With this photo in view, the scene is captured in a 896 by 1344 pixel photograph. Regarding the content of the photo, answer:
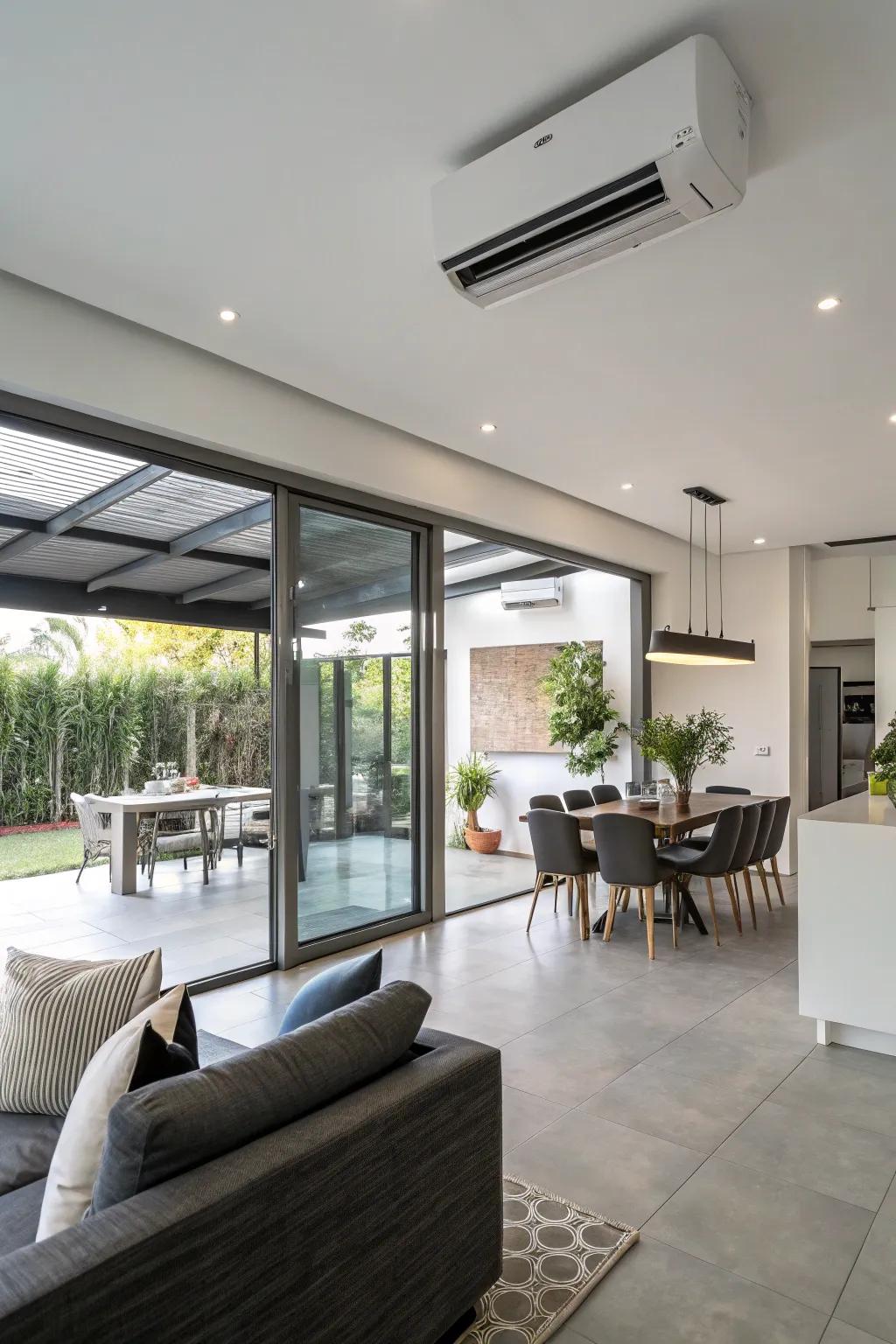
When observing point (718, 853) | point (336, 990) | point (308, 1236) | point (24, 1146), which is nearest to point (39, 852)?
point (24, 1146)

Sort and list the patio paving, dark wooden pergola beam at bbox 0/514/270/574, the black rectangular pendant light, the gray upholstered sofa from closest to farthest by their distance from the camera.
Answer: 1. the gray upholstered sofa
2. dark wooden pergola beam at bbox 0/514/270/574
3. the patio paving
4. the black rectangular pendant light

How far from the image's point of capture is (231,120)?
2250 millimetres

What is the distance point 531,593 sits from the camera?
8805 mm

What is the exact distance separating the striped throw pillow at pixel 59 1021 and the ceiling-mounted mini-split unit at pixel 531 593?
693cm

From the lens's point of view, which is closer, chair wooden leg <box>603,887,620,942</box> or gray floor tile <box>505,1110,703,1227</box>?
gray floor tile <box>505,1110,703,1227</box>

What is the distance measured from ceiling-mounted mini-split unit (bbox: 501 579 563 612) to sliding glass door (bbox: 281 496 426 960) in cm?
332

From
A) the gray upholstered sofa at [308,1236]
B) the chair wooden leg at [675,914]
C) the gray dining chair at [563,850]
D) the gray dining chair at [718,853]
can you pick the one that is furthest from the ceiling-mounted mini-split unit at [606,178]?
the chair wooden leg at [675,914]

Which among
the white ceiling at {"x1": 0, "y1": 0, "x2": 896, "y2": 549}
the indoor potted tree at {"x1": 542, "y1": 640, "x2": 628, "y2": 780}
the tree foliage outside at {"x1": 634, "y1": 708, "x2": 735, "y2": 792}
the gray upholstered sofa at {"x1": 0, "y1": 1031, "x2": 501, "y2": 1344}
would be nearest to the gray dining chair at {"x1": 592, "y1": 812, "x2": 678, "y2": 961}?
the tree foliage outside at {"x1": 634, "y1": 708, "x2": 735, "y2": 792}

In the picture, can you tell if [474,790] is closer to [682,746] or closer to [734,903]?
[682,746]

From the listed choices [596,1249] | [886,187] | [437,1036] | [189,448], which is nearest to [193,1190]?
[437,1036]

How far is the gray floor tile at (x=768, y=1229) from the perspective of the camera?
6.88 feet

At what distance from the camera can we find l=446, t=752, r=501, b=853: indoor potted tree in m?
9.12

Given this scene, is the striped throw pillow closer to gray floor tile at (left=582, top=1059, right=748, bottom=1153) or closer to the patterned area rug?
the patterned area rug

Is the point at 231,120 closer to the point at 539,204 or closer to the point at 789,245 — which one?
the point at 539,204
